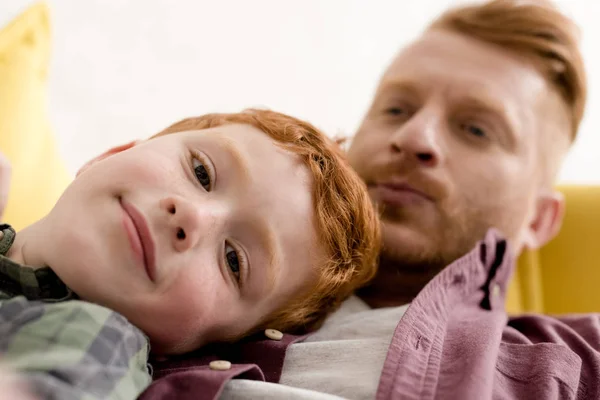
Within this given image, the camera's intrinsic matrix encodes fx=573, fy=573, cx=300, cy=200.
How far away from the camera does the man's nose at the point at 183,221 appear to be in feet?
2.10

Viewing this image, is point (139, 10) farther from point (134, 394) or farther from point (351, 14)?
point (134, 394)

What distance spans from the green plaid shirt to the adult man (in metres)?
0.05

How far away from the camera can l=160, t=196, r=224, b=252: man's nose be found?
2.10ft

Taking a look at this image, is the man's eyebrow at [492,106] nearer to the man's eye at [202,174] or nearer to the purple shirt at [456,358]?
the purple shirt at [456,358]

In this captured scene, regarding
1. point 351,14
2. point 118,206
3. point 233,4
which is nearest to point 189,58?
point 233,4

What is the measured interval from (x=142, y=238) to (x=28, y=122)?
0.69 metres

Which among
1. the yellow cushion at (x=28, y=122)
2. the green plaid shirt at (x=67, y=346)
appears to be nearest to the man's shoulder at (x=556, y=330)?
the green plaid shirt at (x=67, y=346)

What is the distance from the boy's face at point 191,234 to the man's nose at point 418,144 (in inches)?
13.1

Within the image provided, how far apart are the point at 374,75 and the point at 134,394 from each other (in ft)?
5.69

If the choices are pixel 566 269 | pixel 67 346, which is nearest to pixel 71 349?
pixel 67 346

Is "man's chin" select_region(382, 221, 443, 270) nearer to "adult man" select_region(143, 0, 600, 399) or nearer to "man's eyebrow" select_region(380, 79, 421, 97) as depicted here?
"adult man" select_region(143, 0, 600, 399)

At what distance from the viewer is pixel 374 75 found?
2.10m

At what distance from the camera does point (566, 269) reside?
1.51 m

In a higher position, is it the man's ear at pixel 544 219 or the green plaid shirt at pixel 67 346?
the green plaid shirt at pixel 67 346
